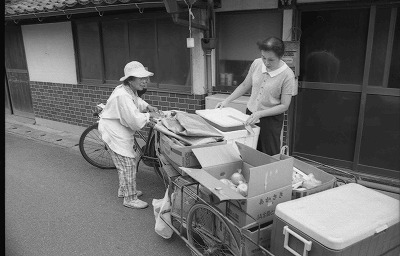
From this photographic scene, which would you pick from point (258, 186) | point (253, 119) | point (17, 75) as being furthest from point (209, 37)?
point (17, 75)

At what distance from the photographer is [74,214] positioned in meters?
4.51

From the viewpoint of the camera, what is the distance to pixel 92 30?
7438 mm

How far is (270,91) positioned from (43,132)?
6.67 metres

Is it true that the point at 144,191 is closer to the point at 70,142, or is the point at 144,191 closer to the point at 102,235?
the point at 102,235

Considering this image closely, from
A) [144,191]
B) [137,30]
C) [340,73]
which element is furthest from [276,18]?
[144,191]

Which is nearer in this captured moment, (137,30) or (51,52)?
(137,30)

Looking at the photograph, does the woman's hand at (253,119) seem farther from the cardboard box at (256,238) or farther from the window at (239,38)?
the window at (239,38)

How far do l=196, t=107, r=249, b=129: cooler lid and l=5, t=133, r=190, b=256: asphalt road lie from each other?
1.43m

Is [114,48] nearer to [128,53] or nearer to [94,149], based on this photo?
Answer: [128,53]

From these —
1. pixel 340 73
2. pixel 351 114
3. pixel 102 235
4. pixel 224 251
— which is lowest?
pixel 102 235

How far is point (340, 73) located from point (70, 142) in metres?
5.81

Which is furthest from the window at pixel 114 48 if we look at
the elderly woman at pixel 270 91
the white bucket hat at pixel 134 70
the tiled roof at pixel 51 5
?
the elderly woman at pixel 270 91

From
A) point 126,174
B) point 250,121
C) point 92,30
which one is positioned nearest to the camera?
point 250,121

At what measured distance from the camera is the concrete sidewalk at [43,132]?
304 inches
